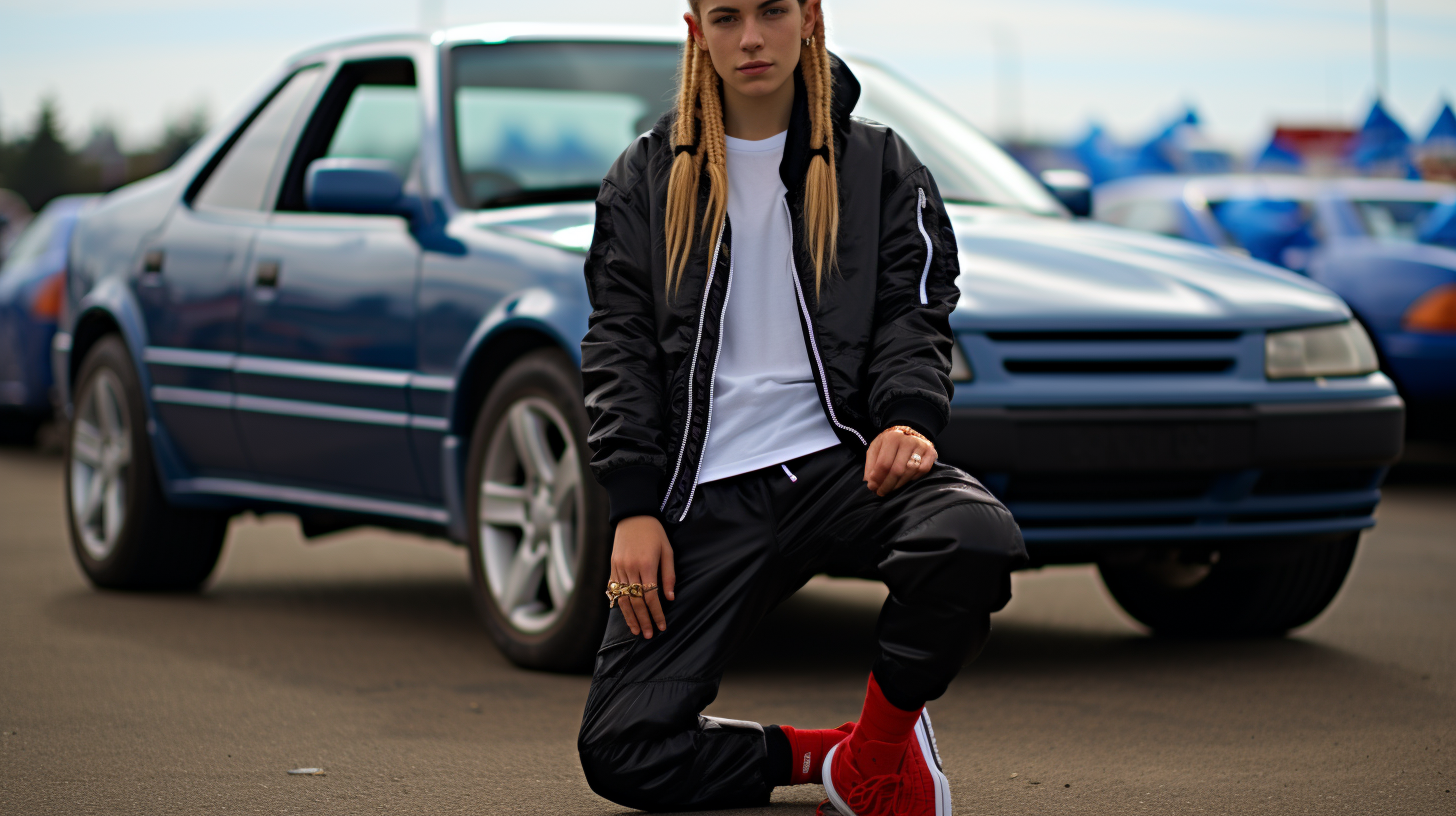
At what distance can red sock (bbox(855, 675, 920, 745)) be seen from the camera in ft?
10.5

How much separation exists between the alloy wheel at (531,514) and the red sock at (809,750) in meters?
1.24

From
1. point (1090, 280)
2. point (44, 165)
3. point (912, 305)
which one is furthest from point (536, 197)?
point (44, 165)

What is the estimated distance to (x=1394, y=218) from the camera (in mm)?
10617

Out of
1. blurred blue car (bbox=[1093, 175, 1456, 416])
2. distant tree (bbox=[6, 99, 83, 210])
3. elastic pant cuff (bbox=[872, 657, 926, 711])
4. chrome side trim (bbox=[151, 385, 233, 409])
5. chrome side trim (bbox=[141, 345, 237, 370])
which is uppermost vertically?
elastic pant cuff (bbox=[872, 657, 926, 711])

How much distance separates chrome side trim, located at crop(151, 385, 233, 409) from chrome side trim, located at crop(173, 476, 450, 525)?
0.81ft

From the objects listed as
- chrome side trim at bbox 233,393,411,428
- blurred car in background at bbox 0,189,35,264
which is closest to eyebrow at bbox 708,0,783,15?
chrome side trim at bbox 233,393,411,428

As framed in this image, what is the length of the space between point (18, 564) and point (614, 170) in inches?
176

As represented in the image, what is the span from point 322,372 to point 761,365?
244 cm

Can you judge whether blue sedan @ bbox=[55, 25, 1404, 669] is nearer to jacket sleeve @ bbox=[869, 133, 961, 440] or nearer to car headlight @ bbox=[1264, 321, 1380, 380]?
car headlight @ bbox=[1264, 321, 1380, 380]

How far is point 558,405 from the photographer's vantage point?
4.74m

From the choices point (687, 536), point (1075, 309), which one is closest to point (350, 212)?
point (1075, 309)

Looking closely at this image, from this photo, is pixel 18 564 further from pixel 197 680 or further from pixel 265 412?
pixel 197 680

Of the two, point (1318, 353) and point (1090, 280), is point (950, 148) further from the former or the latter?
point (1318, 353)

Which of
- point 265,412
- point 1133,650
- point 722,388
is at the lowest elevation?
point 1133,650
